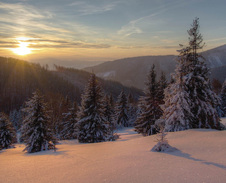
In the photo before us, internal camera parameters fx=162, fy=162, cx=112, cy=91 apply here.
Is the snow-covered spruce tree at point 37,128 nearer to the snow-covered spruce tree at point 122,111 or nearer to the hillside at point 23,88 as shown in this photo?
the snow-covered spruce tree at point 122,111

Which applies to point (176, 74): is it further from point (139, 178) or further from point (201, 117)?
point (139, 178)

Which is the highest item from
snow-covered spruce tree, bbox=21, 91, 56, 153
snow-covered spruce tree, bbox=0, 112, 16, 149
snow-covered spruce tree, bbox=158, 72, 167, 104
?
snow-covered spruce tree, bbox=158, 72, 167, 104

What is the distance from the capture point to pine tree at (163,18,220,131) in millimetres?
14875

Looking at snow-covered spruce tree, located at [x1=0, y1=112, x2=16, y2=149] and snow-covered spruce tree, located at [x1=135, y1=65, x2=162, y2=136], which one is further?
snow-covered spruce tree, located at [x1=0, y1=112, x2=16, y2=149]

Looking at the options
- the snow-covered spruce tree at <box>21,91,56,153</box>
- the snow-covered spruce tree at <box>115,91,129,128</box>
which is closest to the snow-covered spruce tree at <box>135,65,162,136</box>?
the snow-covered spruce tree at <box>21,91,56,153</box>

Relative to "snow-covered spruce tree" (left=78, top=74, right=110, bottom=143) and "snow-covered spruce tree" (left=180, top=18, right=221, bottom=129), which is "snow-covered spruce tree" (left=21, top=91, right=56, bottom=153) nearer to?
"snow-covered spruce tree" (left=78, top=74, right=110, bottom=143)

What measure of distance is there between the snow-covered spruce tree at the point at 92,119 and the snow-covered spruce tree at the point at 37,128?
5852 mm

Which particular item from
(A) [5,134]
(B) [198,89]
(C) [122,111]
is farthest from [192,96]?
A: (C) [122,111]

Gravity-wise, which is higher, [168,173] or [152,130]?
[168,173]

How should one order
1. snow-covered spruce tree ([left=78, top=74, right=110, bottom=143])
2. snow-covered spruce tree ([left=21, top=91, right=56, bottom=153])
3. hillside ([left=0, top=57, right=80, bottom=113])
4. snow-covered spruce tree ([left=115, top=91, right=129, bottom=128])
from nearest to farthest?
snow-covered spruce tree ([left=21, top=91, right=56, bottom=153]) → snow-covered spruce tree ([left=78, top=74, right=110, bottom=143]) → snow-covered spruce tree ([left=115, top=91, right=129, bottom=128]) → hillside ([left=0, top=57, right=80, bottom=113])

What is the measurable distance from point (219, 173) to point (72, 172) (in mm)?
4221

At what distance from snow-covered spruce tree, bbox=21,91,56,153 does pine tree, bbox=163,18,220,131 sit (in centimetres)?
1279

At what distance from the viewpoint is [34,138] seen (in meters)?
17.4

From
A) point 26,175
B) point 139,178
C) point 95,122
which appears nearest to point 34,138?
point 95,122
